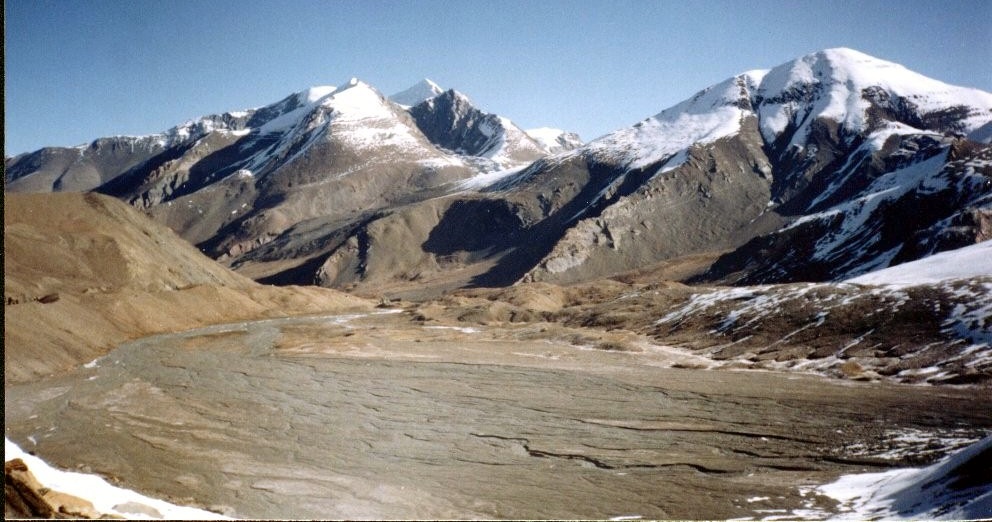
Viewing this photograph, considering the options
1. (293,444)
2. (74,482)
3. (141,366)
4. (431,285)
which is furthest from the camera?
(431,285)

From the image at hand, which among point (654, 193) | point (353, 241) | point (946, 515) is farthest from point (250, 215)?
point (946, 515)

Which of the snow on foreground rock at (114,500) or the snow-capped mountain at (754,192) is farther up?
the snow-capped mountain at (754,192)

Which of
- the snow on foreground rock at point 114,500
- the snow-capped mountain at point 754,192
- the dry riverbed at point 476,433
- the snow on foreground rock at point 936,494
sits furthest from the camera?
the snow-capped mountain at point 754,192

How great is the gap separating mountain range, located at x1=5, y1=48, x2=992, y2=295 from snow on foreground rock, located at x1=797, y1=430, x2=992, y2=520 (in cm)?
6439

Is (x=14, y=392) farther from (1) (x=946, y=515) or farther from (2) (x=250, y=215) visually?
(2) (x=250, y=215)

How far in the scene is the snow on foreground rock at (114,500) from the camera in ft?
30.0

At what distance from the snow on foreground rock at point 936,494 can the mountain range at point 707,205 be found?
64394 mm

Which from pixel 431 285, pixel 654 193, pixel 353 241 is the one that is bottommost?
pixel 431 285

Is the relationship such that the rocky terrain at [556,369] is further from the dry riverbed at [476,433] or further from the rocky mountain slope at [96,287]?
the rocky mountain slope at [96,287]

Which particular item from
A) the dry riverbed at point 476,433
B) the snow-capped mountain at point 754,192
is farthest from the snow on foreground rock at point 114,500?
the snow-capped mountain at point 754,192

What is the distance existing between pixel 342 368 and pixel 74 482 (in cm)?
2142

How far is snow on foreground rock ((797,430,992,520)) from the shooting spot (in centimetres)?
655

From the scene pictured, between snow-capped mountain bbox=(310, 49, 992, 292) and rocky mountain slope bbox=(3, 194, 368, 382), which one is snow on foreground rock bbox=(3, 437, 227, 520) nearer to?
rocky mountain slope bbox=(3, 194, 368, 382)

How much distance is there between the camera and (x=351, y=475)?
12680 millimetres
